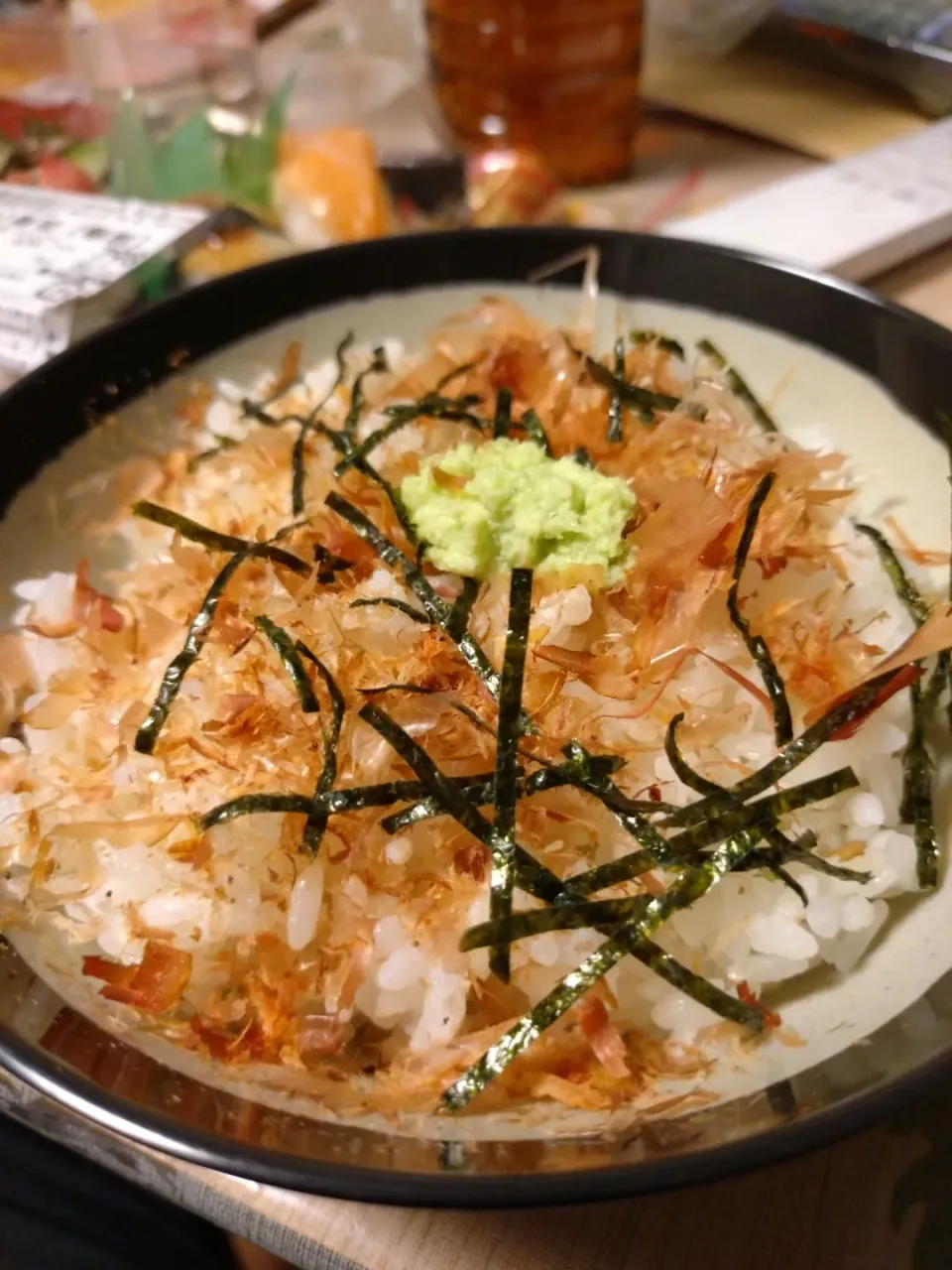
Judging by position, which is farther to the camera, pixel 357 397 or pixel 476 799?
pixel 357 397

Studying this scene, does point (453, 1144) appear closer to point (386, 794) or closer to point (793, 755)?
point (386, 794)

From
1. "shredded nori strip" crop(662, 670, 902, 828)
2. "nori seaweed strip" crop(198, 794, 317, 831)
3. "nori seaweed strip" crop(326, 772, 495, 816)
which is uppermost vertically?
"shredded nori strip" crop(662, 670, 902, 828)

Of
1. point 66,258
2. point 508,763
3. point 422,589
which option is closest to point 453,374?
point 422,589

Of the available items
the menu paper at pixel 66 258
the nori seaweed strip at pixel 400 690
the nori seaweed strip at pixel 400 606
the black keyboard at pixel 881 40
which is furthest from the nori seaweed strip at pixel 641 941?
the black keyboard at pixel 881 40

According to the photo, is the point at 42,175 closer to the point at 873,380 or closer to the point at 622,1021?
the point at 873,380

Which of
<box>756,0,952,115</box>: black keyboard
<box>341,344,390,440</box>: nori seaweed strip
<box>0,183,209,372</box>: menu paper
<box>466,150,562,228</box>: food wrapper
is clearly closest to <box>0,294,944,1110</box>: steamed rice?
<box>341,344,390,440</box>: nori seaweed strip

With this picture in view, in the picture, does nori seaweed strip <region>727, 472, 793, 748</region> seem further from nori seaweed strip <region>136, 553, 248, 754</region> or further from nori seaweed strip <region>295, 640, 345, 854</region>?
nori seaweed strip <region>136, 553, 248, 754</region>
